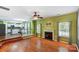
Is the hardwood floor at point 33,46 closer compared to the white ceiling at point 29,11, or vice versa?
the white ceiling at point 29,11

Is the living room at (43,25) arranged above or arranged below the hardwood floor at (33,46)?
above

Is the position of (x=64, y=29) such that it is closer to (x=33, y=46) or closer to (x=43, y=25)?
(x=43, y=25)

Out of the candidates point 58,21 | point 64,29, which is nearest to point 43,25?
point 58,21

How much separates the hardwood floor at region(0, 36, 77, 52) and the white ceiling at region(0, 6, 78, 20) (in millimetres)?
486

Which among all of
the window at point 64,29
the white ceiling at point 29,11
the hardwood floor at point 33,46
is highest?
the white ceiling at point 29,11

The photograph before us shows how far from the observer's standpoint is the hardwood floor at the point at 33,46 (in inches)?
69.0

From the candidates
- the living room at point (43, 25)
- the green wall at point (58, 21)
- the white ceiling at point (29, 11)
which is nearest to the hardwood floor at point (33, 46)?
the living room at point (43, 25)

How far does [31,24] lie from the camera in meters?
1.85

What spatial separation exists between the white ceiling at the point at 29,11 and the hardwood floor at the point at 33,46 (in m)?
0.49

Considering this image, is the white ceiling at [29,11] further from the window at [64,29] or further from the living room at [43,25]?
the window at [64,29]
